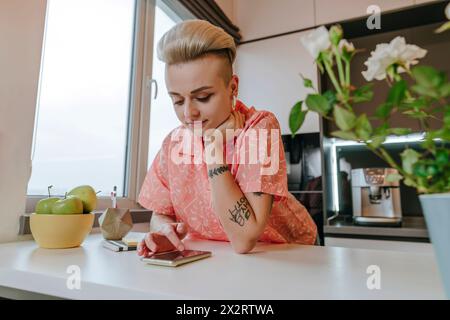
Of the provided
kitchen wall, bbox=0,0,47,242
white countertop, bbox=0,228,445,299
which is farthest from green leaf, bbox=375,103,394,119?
kitchen wall, bbox=0,0,47,242

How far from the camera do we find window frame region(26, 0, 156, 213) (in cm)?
165

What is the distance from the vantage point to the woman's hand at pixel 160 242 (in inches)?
Result: 27.5

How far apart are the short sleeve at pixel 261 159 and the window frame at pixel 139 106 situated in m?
0.89

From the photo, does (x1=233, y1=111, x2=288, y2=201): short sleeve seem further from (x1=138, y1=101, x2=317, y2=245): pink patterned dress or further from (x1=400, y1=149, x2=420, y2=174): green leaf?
(x1=400, y1=149, x2=420, y2=174): green leaf

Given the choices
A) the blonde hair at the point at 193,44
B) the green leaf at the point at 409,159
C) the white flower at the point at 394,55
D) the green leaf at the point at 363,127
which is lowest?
the green leaf at the point at 409,159

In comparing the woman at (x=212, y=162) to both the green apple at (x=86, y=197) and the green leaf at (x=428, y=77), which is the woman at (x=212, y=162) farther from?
the green leaf at (x=428, y=77)

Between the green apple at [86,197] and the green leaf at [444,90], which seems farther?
the green apple at [86,197]

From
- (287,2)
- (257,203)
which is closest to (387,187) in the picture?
(257,203)

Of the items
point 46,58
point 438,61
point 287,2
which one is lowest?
point 46,58

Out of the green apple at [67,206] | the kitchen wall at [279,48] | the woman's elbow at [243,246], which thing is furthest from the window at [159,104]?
the woman's elbow at [243,246]

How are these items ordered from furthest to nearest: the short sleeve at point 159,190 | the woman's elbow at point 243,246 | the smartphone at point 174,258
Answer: the short sleeve at point 159,190
the woman's elbow at point 243,246
the smartphone at point 174,258

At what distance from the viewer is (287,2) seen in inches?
92.6
